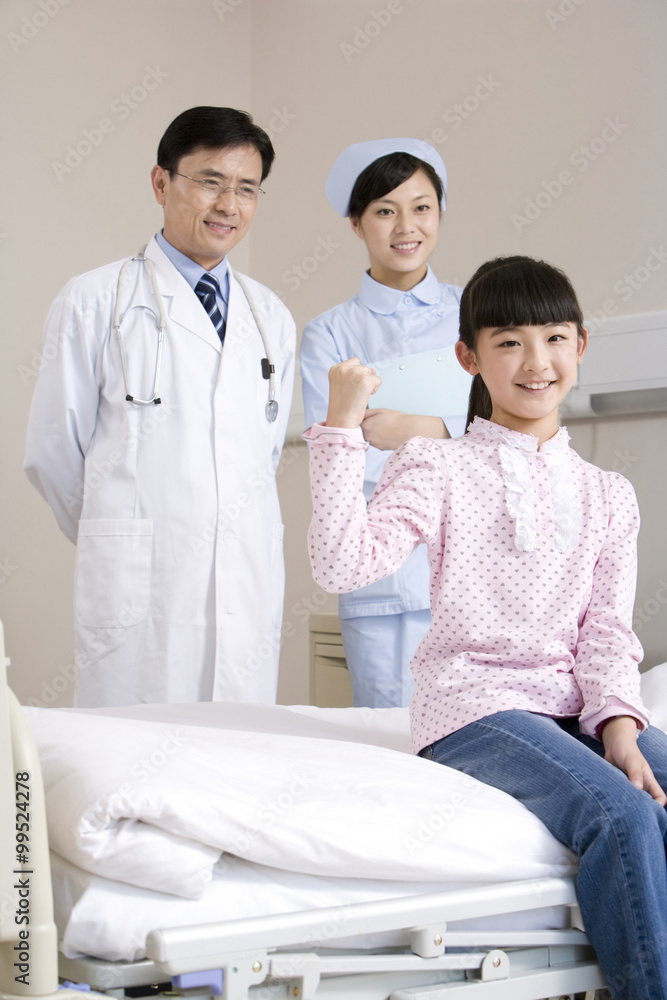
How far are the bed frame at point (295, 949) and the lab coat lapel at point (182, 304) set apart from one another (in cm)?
132

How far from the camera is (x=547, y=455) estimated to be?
4.81 feet

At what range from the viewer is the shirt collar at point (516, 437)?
1.46 metres

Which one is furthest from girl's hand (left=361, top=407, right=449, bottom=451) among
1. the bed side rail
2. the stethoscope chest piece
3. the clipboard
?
the bed side rail

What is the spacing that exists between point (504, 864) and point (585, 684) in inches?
12.8

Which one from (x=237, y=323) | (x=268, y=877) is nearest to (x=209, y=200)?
(x=237, y=323)

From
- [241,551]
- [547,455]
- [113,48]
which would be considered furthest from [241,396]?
[113,48]

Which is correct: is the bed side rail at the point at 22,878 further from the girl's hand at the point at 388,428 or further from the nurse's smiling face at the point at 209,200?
the nurse's smiling face at the point at 209,200

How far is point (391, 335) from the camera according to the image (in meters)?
2.10

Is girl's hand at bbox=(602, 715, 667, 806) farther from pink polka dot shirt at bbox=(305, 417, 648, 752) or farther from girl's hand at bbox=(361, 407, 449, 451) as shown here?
girl's hand at bbox=(361, 407, 449, 451)

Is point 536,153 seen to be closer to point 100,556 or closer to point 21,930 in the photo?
point 100,556

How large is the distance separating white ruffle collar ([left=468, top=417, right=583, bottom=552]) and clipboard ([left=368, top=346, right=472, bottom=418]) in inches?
19.8

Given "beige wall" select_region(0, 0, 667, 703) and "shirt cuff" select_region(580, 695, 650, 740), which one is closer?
"shirt cuff" select_region(580, 695, 650, 740)

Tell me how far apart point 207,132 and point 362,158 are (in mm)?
335

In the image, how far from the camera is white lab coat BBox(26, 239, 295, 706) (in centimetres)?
200
